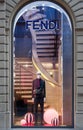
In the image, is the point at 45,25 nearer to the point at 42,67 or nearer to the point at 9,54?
the point at 42,67

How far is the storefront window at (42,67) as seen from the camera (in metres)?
16.5

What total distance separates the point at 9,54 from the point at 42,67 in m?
1.40

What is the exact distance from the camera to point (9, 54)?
53.0ft

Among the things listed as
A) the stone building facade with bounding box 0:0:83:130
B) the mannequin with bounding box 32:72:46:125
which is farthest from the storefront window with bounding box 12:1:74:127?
the stone building facade with bounding box 0:0:83:130

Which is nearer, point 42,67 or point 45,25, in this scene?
point 42,67

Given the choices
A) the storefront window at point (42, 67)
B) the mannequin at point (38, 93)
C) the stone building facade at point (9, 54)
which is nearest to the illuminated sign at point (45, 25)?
the storefront window at point (42, 67)

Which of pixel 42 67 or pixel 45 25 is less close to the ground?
pixel 45 25

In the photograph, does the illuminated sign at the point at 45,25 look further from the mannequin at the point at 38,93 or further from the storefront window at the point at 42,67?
the mannequin at the point at 38,93

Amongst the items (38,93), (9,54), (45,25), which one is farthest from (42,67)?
(45,25)

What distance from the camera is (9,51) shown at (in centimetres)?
1616

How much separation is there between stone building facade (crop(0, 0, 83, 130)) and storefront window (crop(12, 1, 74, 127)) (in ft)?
1.48

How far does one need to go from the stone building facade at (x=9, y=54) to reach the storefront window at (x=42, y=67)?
17.8 inches

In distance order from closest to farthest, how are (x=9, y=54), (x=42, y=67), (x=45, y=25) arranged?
(x=9, y=54) < (x=42, y=67) < (x=45, y=25)

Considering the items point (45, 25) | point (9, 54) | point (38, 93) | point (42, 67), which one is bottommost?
point (38, 93)
